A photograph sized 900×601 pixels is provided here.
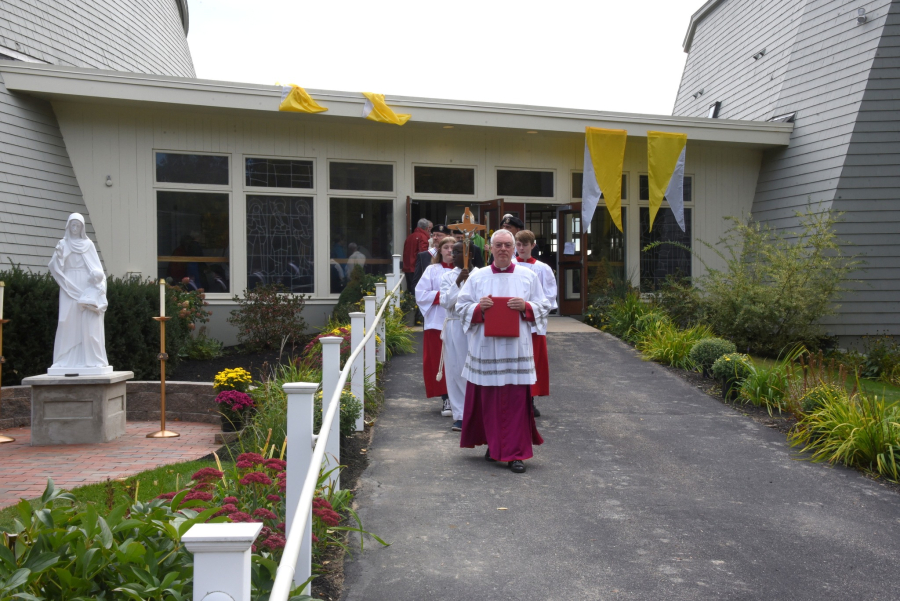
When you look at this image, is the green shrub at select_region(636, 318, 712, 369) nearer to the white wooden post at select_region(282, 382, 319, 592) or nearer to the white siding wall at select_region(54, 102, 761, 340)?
the white siding wall at select_region(54, 102, 761, 340)

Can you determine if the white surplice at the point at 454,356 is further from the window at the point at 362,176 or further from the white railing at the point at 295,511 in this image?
the window at the point at 362,176

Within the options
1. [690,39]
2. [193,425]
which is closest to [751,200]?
[690,39]

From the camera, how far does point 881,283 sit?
1399 centimetres

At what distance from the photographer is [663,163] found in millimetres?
14781

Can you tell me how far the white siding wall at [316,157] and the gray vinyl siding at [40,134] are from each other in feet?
1.24

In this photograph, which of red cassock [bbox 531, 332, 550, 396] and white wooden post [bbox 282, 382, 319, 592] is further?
red cassock [bbox 531, 332, 550, 396]

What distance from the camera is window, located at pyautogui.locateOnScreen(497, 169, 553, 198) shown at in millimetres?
15367

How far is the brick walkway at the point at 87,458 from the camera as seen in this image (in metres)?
6.59

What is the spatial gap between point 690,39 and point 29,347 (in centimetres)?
1903

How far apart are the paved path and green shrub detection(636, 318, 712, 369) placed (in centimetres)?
276

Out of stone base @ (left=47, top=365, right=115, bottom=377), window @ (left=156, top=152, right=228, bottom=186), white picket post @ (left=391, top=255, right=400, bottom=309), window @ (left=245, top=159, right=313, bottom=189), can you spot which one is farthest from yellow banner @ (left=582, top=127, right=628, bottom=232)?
stone base @ (left=47, top=365, right=115, bottom=377)

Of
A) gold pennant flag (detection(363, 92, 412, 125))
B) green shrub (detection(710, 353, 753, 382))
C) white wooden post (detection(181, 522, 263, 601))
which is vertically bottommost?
green shrub (detection(710, 353, 753, 382))

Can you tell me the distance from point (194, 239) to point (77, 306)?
5355 mm

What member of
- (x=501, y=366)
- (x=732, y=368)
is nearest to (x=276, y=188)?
(x=732, y=368)
